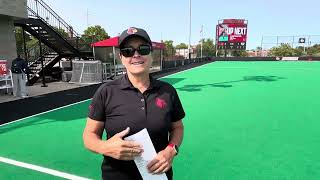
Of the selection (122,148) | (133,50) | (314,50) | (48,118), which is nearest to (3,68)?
(48,118)

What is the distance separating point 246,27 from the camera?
2244 inches

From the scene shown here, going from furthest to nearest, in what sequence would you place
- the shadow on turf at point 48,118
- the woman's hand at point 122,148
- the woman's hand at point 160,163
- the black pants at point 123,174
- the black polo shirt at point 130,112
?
the shadow on turf at point 48,118 → the black pants at point 123,174 → the black polo shirt at point 130,112 → the woman's hand at point 160,163 → the woman's hand at point 122,148

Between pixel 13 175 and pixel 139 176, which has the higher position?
pixel 139 176

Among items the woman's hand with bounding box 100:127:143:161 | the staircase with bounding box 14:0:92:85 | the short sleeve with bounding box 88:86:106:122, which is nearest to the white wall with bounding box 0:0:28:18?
the staircase with bounding box 14:0:92:85

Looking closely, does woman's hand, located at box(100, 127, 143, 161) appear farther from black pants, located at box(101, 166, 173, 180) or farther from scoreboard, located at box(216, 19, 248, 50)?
scoreboard, located at box(216, 19, 248, 50)

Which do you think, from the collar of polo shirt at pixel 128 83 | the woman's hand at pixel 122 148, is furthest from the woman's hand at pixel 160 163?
the collar of polo shirt at pixel 128 83

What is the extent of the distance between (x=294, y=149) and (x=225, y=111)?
3.90 metres

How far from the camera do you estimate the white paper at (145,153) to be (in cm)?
203

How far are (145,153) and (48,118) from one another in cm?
773

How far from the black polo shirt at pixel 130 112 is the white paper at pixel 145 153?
177 mm

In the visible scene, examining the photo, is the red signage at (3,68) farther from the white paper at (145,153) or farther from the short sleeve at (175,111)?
the white paper at (145,153)

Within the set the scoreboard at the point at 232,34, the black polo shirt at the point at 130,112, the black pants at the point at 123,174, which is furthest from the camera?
the scoreboard at the point at 232,34

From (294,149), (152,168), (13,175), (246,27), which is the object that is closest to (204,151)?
(294,149)

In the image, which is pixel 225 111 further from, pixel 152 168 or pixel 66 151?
pixel 152 168
